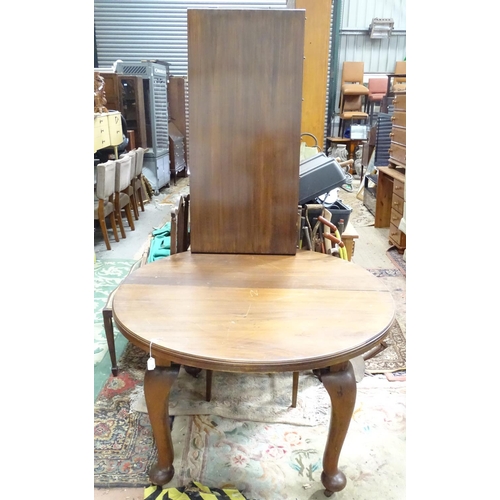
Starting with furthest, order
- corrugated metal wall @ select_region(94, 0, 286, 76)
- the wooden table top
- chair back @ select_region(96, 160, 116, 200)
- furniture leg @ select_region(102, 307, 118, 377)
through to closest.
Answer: corrugated metal wall @ select_region(94, 0, 286, 76)
chair back @ select_region(96, 160, 116, 200)
furniture leg @ select_region(102, 307, 118, 377)
the wooden table top

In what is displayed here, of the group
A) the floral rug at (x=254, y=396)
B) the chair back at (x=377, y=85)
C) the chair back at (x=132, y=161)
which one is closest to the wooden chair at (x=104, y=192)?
the chair back at (x=132, y=161)

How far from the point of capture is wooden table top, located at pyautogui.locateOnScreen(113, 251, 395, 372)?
1.14 m

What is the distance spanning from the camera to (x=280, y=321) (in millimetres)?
1289

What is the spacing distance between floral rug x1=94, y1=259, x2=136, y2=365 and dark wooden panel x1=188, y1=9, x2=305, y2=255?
0.97 m

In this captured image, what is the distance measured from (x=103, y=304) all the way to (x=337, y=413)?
2.01 metres

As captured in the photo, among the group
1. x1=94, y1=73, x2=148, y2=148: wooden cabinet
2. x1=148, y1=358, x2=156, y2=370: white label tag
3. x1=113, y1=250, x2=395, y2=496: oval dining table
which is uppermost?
x1=94, y1=73, x2=148, y2=148: wooden cabinet

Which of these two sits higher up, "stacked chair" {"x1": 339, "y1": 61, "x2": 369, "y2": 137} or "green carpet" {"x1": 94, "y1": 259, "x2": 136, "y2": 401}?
"stacked chair" {"x1": 339, "y1": 61, "x2": 369, "y2": 137}

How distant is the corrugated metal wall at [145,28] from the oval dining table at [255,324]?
694 cm

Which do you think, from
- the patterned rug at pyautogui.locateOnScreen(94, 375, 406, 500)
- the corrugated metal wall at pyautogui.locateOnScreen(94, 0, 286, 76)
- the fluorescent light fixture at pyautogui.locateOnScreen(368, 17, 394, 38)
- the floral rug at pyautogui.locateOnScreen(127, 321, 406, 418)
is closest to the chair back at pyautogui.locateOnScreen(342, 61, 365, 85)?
the fluorescent light fixture at pyautogui.locateOnScreen(368, 17, 394, 38)

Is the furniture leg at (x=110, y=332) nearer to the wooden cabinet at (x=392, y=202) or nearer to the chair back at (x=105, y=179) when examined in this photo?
the chair back at (x=105, y=179)

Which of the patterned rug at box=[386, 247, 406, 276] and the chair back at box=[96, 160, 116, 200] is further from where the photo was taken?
the chair back at box=[96, 160, 116, 200]

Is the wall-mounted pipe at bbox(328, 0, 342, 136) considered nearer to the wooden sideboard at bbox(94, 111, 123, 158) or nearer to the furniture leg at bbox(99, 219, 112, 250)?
the wooden sideboard at bbox(94, 111, 123, 158)

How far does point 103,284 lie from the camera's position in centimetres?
319

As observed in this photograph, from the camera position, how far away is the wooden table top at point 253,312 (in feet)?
3.74
